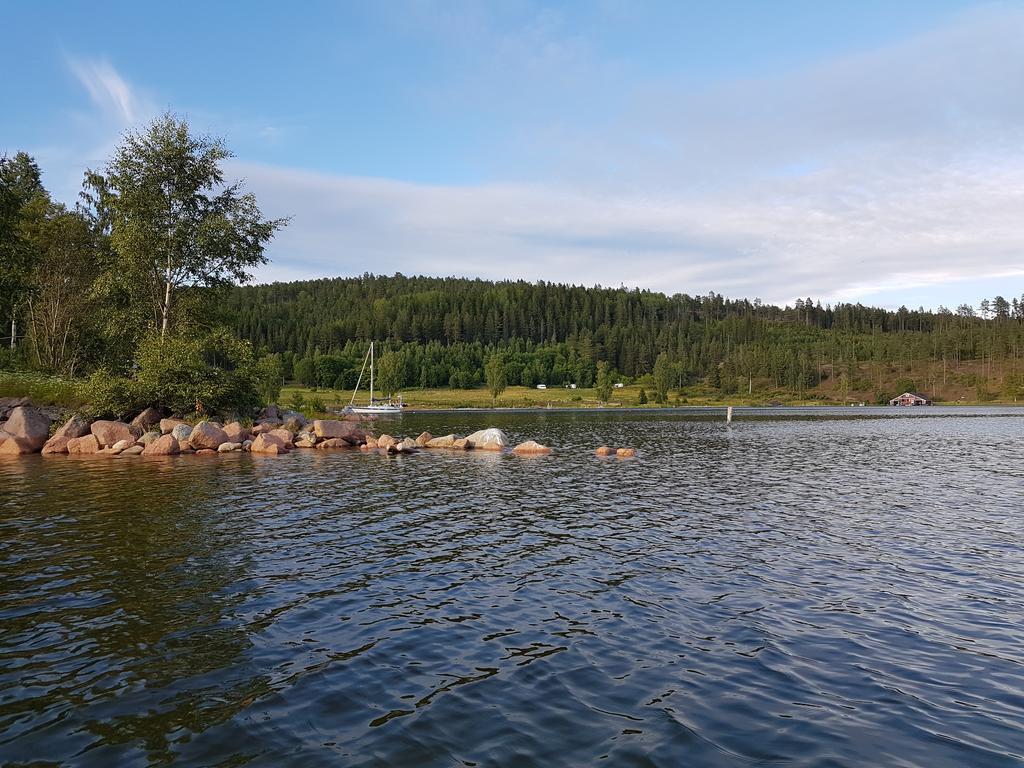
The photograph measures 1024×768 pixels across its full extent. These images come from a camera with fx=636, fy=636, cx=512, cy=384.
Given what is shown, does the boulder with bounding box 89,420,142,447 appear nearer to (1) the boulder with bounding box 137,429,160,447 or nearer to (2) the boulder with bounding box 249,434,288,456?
(1) the boulder with bounding box 137,429,160,447

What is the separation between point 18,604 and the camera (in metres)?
14.7

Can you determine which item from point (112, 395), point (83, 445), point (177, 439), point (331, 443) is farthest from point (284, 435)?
point (83, 445)

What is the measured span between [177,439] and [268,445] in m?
6.73

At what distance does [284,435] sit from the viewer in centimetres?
5453

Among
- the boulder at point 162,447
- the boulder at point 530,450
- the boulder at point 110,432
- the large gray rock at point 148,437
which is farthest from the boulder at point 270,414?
the boulder at point 530,450

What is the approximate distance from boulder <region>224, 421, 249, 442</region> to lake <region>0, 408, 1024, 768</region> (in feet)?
73.2

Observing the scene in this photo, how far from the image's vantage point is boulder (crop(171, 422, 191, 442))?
50.1m

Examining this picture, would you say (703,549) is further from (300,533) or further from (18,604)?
(18,604)

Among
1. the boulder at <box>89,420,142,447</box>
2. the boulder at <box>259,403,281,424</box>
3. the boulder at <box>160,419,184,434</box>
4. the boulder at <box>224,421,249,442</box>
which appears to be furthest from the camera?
the boulder at <box>259,403,281,424</box>

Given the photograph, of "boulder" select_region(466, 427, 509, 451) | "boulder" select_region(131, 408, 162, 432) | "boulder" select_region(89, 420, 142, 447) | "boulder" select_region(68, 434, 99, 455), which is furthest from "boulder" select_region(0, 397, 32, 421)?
"boulder" select_region(466, 427, 509, 451)

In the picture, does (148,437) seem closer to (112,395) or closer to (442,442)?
(112,395)

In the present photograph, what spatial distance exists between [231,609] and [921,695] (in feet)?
45.7

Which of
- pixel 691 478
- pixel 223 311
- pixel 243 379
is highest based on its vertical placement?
pixel 223 311

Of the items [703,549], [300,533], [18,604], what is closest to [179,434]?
[300,533]
